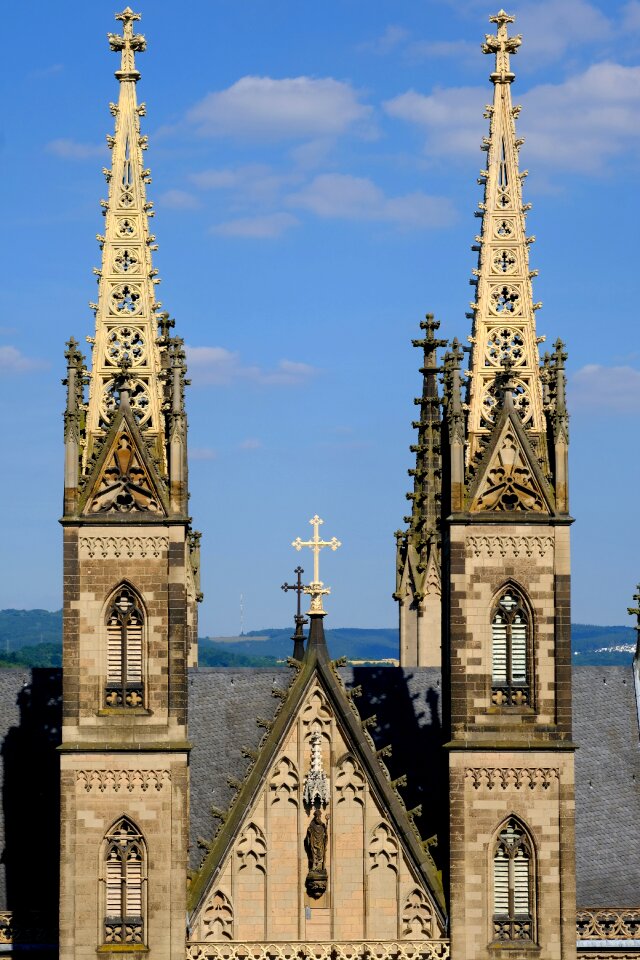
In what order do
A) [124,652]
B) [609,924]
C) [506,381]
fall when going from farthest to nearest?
[609,924], [506,381], [124,652]

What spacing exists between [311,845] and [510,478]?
874 cm

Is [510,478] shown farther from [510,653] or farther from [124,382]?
[124,382]

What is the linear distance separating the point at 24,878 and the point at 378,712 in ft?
29.1

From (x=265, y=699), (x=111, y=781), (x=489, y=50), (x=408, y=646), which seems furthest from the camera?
(x=408, y=646)

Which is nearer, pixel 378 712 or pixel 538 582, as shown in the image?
pixel 538 582

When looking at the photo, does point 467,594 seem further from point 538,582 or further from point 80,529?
point 80,529

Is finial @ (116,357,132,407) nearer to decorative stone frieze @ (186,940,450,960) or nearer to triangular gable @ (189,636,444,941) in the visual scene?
triangular gable @ (189,636,444,941)

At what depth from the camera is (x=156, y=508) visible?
42.2 m

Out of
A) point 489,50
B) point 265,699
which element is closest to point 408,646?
point 265,699

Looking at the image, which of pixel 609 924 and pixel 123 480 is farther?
pixel 609 924

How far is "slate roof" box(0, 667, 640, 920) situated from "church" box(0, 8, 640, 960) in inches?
45.4

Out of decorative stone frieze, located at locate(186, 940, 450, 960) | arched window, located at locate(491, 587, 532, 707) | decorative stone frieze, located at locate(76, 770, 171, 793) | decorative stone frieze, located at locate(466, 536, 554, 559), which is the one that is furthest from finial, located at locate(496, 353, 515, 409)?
decorative stone frieze, located at locate(186, 940, 450, 960)

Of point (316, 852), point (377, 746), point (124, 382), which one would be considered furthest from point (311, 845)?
point (124, 382)

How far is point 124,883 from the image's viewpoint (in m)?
41.7
